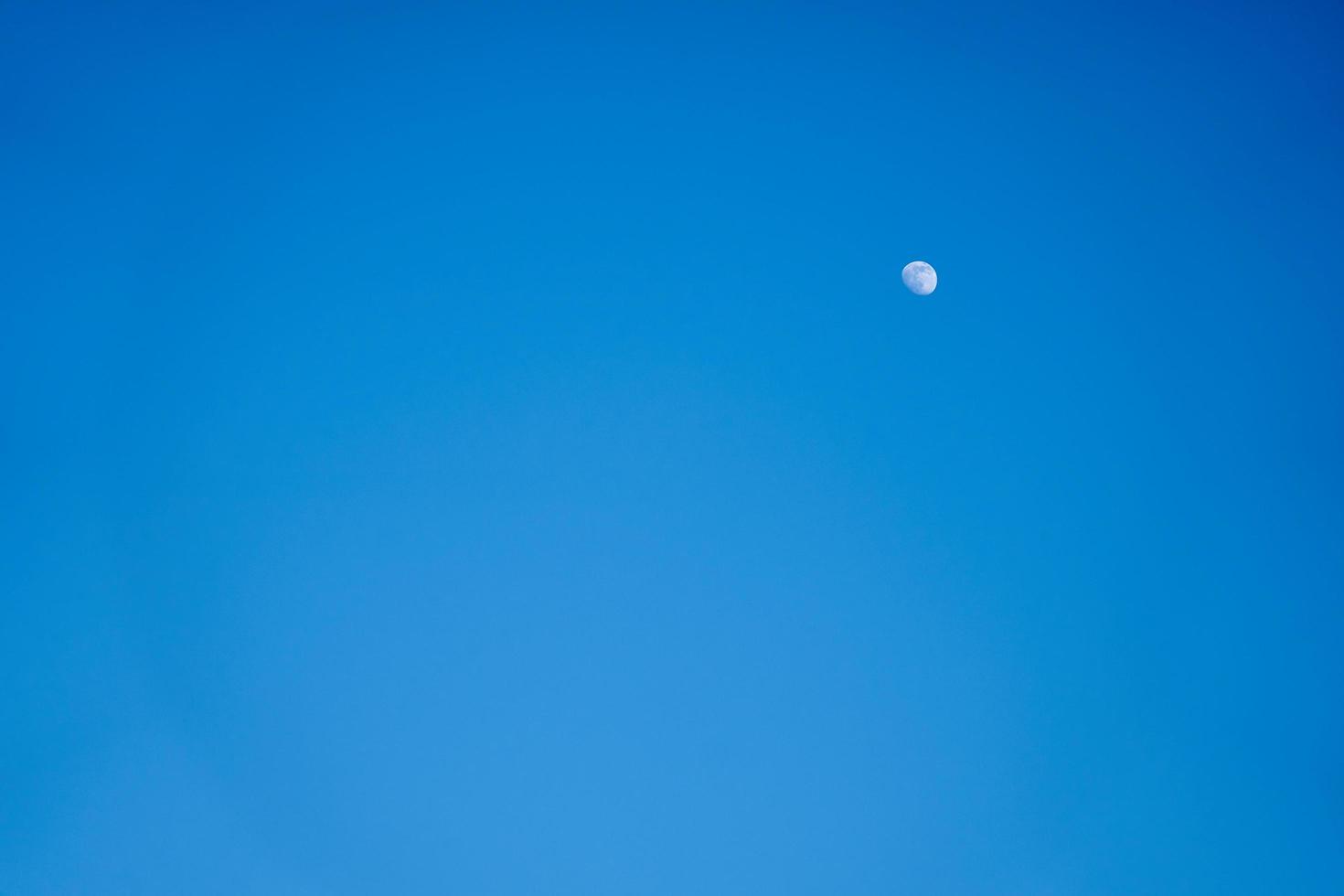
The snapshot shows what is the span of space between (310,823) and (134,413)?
4.65 feet

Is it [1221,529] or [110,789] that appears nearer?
[110,789]

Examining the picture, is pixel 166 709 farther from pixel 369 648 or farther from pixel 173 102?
pixel 173 102

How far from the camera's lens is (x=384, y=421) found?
3611 millimetres

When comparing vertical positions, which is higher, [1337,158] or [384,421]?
[1337,158]

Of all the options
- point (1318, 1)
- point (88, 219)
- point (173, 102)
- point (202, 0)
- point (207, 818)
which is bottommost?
point (207, 818)

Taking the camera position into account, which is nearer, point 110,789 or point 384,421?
point 110,789

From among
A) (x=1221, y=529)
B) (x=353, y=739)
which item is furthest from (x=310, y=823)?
(x=1221, y=529)

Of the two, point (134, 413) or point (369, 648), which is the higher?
point (134, 413)

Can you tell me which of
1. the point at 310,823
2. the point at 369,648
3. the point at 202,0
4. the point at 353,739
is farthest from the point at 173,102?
the point at 310,823

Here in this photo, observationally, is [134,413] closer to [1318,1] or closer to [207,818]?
[207,818]

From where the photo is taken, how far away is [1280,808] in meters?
3.60

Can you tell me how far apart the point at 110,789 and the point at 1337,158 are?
4370 mm

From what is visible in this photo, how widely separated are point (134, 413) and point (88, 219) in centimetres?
62

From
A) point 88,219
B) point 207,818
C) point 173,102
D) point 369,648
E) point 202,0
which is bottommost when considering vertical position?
point 207,818
